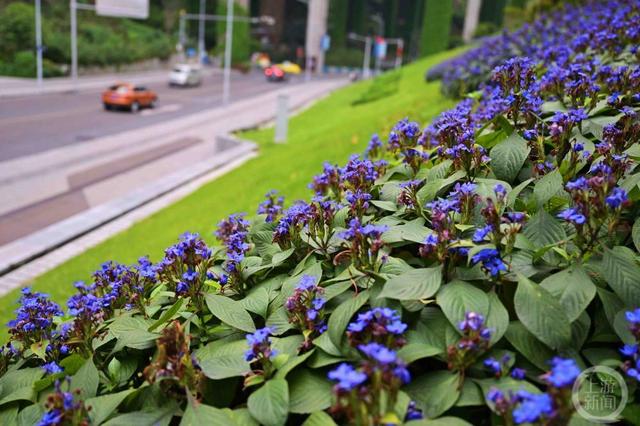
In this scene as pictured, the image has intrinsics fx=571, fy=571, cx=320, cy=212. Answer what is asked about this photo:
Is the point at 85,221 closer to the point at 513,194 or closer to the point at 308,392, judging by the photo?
the point at 513,194

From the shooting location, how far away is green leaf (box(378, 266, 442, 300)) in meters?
1.71

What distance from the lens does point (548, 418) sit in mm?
1213

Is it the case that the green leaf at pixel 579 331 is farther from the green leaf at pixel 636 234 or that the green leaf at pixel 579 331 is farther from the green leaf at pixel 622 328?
the green leaf at pixel 636 234

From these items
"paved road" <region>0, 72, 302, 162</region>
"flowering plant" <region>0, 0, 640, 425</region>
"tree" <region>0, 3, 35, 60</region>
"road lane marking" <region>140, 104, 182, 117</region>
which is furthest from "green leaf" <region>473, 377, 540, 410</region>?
"tree" <region>0, 3, 35, 60</region>

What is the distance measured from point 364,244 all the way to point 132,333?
0.85 meters

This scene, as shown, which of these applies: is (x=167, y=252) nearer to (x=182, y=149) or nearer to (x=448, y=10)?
(x=182, y=149)

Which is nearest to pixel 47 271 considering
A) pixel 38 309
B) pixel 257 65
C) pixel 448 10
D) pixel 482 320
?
pixel 38 309

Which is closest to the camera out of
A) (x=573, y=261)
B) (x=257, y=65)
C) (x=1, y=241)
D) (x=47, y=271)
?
(x=573, y=261)

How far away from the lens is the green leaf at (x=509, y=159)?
247 cm

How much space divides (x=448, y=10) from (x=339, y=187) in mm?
45429

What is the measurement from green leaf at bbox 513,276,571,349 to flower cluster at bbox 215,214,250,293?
42.4 inches

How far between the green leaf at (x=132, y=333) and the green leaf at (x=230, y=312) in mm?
208

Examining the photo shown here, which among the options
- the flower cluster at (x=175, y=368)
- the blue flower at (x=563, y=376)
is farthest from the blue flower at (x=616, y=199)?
the flower cluster at (x=175, y=368)

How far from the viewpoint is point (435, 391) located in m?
1.53
